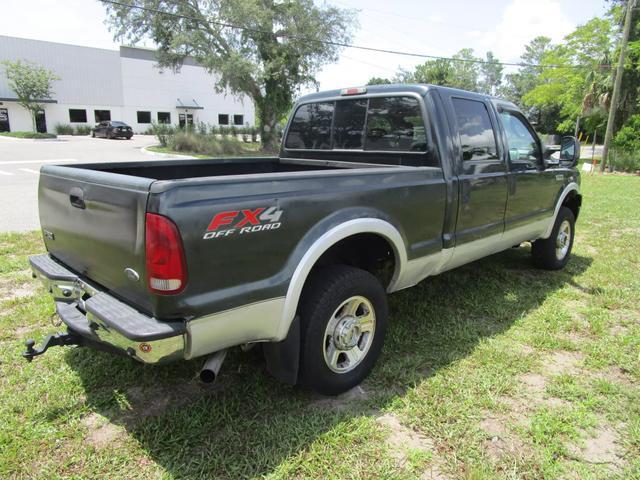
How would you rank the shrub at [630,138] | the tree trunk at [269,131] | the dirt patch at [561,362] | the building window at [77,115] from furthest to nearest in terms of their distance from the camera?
1. the building window at [77,115]
2. the tree trunk at [269,131]
3. the shrub at [630,138]
4. the dirt patch at [561,362]

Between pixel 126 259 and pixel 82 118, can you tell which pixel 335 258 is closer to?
pixel 126 259

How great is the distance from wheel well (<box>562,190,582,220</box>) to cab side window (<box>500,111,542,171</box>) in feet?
3.88

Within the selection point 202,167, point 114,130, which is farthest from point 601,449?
point 114,130

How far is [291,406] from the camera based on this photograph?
2.78m

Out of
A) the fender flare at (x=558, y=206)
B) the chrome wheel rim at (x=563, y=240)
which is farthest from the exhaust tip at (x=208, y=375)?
the chrome wheel rim at (x=563, y=240)

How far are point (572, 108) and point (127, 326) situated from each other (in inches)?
1387

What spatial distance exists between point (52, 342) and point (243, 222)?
141 cm

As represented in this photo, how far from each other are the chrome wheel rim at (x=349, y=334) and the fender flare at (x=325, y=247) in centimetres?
36

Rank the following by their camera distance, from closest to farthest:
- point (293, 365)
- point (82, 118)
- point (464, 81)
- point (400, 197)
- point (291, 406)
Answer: point (293, 365), point (291, 406), point (400, 197), point (82, 118), point (464, 81)

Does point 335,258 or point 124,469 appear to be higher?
point 335,258

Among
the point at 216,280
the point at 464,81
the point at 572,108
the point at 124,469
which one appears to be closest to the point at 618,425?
the point at 216,280

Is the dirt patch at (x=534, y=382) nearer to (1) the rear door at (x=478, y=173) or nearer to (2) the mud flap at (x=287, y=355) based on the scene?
(1) the rear door at (x=478, y=173)

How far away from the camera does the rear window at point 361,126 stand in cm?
357

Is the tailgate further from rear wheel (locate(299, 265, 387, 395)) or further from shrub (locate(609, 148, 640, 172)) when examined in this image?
shrub (locate(609, 148, 640, 172))
